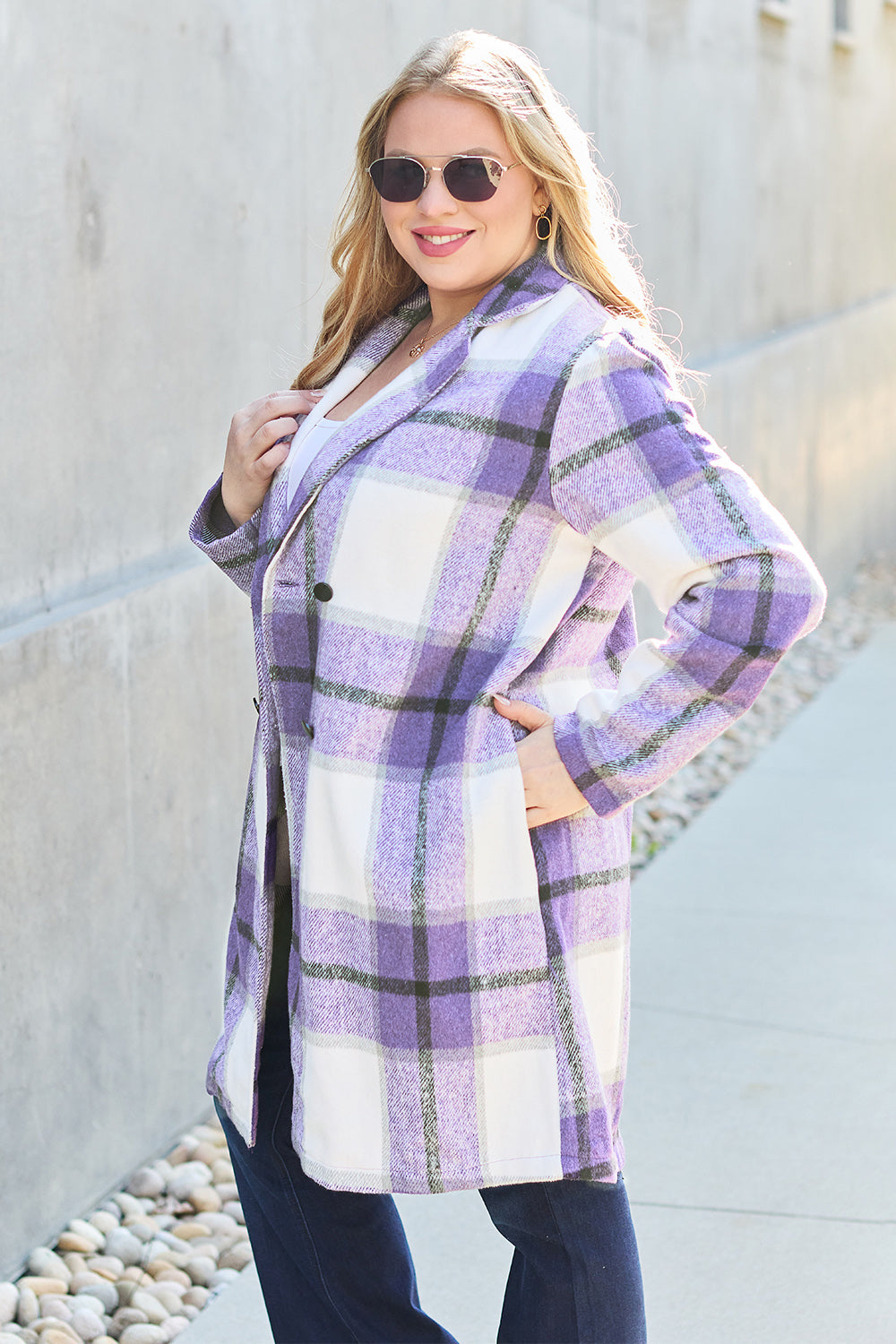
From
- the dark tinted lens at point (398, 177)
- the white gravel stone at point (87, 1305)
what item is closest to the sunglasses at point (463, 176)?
the dark tinted lens at point (398, 177)

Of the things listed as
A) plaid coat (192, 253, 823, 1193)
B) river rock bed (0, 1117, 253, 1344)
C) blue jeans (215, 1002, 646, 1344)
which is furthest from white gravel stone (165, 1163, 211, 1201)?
plaid coat (192, 253, 823, 1193)

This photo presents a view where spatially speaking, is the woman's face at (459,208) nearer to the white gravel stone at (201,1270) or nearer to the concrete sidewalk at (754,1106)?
the concrete sidewalk at (754,1106)

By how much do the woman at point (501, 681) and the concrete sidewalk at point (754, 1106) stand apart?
41.4 inches

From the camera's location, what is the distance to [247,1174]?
81.0 inches

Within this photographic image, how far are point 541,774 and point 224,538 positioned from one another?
617mm

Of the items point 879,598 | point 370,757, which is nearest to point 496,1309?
point 370,757

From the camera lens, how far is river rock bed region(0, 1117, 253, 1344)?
2820 mm

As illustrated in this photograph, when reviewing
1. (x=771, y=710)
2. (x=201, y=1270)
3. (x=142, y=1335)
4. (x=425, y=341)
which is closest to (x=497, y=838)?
(x=425, y=341)

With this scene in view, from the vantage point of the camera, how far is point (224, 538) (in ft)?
7.03

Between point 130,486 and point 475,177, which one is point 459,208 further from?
point 130,486

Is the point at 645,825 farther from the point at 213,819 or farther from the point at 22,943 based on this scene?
the point at 22,943

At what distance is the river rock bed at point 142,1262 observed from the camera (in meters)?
2.82

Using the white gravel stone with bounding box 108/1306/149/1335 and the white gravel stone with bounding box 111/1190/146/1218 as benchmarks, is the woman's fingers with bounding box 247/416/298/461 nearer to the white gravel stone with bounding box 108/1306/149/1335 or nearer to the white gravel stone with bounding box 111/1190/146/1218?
the white gravel stone with bounding box 108/1306/149/1335

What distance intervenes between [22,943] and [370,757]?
1359 millimetres
